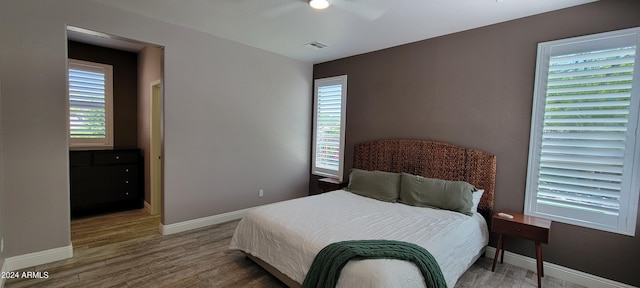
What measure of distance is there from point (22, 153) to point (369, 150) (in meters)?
3.85

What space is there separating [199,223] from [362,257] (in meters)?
2.78

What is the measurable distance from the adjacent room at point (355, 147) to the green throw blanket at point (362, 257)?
0.07 feet

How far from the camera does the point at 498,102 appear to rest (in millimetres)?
2984

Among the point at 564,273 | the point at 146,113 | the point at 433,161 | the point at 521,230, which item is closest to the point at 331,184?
the point at 433,161

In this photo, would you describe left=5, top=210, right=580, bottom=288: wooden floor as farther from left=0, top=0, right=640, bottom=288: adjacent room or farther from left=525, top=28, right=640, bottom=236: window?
left=525, top=28, right=640, bottom=236: window

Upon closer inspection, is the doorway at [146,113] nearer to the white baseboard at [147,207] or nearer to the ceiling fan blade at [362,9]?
the white baseboard at [147,207]

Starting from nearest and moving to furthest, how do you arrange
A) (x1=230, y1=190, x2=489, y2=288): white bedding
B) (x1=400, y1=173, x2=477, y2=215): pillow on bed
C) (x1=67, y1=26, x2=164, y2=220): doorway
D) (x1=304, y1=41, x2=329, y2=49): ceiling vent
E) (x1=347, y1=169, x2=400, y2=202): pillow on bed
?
(x1=230, y1=190, x2=489, y2=288): white bedding → (x1=400, y1=173, x2=477, y2=215): pillow on bed → (x1=347, y1=169, x2=400, y2=202): pillow on bed → (x1=304, y1=41, x2=329, y2=49): ceiling vent → (x1=67, y1=26, x2=164, y2=220): doorway

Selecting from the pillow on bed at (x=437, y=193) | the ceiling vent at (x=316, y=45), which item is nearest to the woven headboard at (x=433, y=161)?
the pillow on bed at (x=437, y=193)

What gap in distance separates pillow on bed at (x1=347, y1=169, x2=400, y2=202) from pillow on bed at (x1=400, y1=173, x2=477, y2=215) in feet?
0.31

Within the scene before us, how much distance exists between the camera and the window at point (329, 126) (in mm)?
4566

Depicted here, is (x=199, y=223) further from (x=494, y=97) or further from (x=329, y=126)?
(x=494, y=97)

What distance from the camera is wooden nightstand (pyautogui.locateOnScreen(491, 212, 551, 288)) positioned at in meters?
2.39

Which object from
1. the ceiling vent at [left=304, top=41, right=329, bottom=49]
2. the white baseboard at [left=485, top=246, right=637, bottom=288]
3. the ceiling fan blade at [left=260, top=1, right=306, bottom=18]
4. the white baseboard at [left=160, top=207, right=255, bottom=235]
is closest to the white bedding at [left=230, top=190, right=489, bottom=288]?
the white baseboard at [left=485, top=246, right=637, bottom=288]

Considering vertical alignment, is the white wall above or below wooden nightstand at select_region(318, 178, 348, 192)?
above
